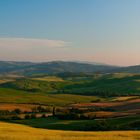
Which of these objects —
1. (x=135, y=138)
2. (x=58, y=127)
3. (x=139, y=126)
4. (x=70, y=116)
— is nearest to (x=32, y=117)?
(x=70, y=116)

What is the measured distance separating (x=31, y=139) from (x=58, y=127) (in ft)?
141

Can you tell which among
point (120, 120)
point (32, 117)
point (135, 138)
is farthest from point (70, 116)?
point (135, 138)

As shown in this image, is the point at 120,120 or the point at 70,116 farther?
the point at 70,116

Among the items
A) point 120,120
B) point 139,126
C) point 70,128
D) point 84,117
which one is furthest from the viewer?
point 84,117

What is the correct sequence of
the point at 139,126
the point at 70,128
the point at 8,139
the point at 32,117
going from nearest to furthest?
the point at 8,139, the point at 139,126, the point at 70,128, the point at 32,117

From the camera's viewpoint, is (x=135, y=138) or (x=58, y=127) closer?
(x=135, y=138)

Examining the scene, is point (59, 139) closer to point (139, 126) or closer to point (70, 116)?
point (139, 126)

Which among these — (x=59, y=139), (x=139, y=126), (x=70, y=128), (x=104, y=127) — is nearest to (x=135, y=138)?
(x=59, y=139)

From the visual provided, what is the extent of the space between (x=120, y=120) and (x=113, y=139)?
143 ft

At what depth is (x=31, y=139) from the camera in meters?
37.4

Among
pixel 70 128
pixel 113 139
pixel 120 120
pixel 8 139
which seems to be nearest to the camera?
pixel 8 139

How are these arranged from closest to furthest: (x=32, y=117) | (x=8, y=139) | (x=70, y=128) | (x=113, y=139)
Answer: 1. (x=8, y=139)
2. (x=113, y=139)
3. (x=70, y=128)
4. (x=32, y=117)

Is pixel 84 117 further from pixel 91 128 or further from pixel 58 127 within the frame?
pixel 91 128

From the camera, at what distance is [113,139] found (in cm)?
3928
